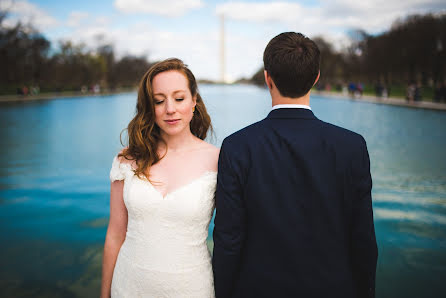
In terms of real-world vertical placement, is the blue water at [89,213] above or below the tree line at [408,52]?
below

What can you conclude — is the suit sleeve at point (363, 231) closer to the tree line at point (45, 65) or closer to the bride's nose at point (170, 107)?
the bride's nose at point (170, 107)

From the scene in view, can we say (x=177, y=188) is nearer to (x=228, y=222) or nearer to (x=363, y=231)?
(x=228, y=222)

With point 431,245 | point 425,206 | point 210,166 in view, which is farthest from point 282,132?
point 425,206

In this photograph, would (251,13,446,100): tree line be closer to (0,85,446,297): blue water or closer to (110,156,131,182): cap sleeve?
(0,85,446,297): blue water

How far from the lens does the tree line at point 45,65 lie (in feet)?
152

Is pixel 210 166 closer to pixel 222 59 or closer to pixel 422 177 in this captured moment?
pixel 422 177

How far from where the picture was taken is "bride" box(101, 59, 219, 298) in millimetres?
2203

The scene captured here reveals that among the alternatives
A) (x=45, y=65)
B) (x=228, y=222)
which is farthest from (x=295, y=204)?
(x=45, y=65)

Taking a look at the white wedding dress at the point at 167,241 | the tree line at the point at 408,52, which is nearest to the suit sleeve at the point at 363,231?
the white wedding dress at the point at 167,241

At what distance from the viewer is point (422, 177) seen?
8320 millimetres

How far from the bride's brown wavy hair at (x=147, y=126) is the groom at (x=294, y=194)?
59cm

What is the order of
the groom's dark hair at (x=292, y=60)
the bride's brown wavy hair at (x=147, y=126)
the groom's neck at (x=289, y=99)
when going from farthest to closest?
the bride's brown wavy hair at (x=147, y=126)
the groom's neck at (x=289, y=99)
the groom's dark hair at (x=292, y=60)

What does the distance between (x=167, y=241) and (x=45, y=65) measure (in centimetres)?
5876

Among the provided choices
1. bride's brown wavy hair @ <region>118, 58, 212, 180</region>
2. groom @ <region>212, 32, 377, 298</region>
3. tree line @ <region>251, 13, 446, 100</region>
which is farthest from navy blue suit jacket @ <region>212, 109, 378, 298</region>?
tree line @ <region>251, 13, 446, 100</region>
